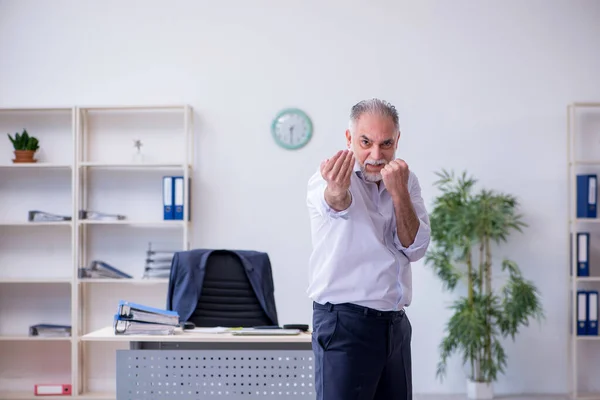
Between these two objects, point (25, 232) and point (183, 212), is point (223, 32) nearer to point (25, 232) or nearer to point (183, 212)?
point (183, 212)

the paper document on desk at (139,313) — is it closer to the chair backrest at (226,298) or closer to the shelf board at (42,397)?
the chair backrest at (226,298)

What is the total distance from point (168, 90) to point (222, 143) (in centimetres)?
56

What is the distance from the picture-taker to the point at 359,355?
6.15 feet

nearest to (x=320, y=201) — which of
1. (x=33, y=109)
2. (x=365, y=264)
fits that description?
(x=365, y=264)

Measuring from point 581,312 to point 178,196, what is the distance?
114 inches

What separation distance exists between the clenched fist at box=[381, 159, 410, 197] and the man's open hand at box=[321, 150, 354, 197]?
97mm

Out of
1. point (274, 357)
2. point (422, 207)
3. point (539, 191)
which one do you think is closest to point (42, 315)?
point (274, 357)

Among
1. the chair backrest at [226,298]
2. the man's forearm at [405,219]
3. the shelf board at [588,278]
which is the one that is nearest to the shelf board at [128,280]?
the chair backrest at [226,298]

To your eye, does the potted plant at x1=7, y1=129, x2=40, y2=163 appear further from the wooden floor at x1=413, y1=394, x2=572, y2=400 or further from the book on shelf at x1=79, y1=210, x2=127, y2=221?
the wooden floor at x1=413, y1=394, x2=572, y2=400

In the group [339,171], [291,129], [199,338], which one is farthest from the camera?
[291,129]

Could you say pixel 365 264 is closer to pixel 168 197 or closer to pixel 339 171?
pixel 339 171

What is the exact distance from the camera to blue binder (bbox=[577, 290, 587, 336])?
5.25 metres

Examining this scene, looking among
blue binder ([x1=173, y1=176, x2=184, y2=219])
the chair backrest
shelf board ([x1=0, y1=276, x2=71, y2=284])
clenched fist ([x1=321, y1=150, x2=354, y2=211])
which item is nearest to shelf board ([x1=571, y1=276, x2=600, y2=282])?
the chair backrest

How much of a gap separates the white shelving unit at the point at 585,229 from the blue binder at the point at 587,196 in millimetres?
49
